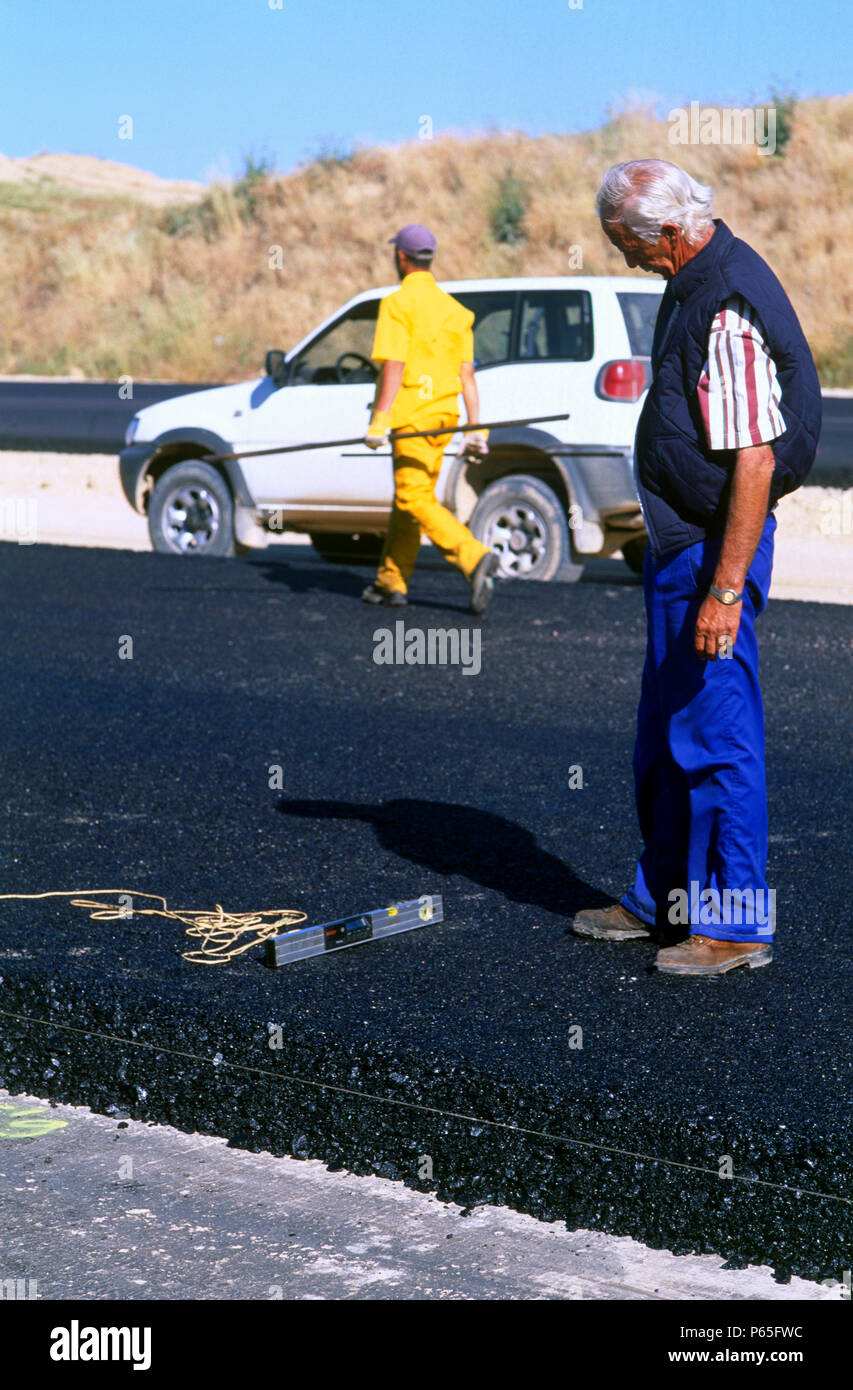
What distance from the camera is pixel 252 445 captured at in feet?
42.7

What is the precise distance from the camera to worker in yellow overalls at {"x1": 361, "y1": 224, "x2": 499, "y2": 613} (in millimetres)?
9930

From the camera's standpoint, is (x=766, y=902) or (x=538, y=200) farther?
(x=538, y=200)

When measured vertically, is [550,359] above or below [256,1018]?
above

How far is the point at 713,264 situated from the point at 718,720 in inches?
41.7

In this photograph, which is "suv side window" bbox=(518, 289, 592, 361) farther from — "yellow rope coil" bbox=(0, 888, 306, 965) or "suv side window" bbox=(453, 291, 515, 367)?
"yellow rope coil" bbox=(0, 888, 306, 965)

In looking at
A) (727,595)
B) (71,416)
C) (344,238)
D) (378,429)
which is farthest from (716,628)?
(344,238)

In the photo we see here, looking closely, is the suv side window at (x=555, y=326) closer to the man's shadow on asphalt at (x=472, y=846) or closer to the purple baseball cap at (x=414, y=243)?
the purple baseball cap at (x=414, y=243)

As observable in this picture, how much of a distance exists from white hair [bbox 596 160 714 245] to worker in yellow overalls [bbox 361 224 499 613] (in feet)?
19.1

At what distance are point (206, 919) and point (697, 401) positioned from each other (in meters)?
2.00

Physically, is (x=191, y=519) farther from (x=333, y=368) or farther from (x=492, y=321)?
(x=492, y=321)

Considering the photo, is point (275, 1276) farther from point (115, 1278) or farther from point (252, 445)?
point (252, 445)

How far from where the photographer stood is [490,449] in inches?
464

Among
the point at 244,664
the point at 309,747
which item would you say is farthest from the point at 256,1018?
the point at 244,664
